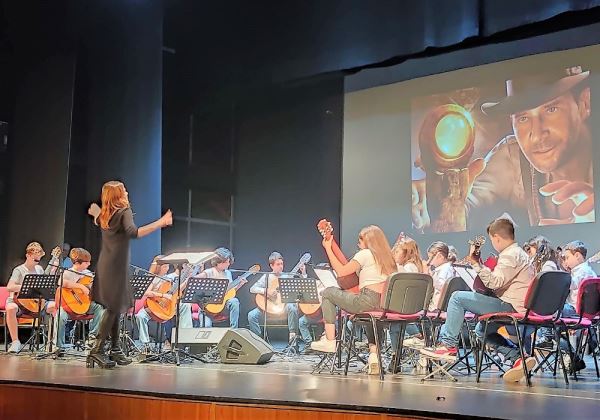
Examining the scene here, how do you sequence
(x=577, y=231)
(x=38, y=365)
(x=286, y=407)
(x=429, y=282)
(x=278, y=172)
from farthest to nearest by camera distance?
(x=278, y=172), (x=577, y=231), (x=38, y=365), (x=429, y=282), (x=286, y=407)

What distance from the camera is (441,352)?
4.68 m

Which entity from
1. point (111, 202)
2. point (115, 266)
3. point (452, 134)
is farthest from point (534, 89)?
point (115, 266)

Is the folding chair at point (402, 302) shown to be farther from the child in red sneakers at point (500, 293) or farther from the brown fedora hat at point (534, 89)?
the brown fedora hat at point (534, 89)

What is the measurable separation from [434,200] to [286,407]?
6.08m

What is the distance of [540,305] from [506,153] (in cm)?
394

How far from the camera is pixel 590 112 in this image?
7613 millimetres

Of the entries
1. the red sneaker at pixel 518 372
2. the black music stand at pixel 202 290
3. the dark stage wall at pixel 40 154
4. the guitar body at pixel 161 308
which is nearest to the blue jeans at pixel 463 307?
the red sneaker at pixel 518 372

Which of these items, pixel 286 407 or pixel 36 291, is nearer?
pixel 286 407

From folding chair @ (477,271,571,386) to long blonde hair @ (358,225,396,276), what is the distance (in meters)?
0.79

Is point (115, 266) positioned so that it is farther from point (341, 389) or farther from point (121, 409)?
point (341, 389)

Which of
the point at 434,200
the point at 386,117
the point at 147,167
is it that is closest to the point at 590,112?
the point at 434,200

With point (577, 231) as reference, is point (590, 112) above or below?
above

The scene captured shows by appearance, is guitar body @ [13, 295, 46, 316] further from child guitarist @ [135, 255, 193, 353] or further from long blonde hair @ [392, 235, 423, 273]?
long blonde hair @ [392, 235, 423, 273]

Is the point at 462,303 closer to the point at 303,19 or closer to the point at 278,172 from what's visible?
the point at 303,19
